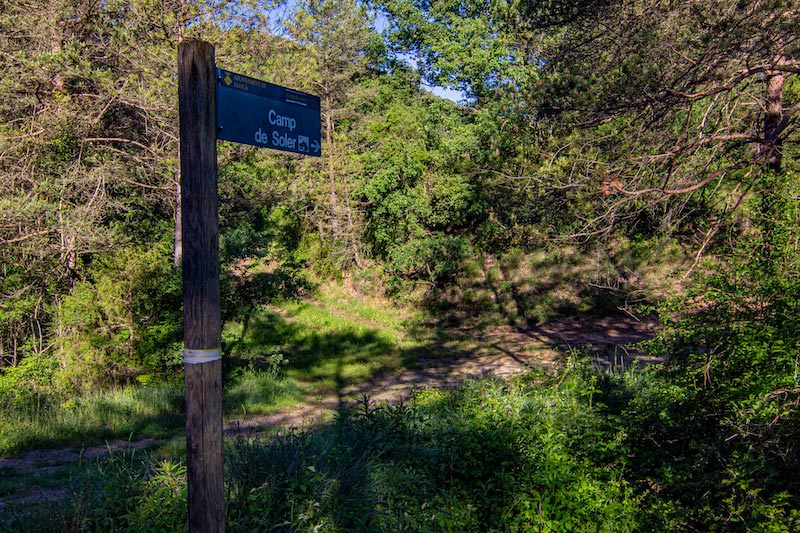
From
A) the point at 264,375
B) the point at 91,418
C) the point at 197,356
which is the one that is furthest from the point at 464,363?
the point at 197,356

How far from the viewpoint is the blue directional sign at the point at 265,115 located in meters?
3.05

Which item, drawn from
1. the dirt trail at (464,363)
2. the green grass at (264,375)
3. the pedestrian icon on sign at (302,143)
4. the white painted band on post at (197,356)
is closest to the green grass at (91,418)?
the green grass at (264,375)

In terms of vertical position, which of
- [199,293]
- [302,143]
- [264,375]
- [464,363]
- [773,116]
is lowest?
[464,363]

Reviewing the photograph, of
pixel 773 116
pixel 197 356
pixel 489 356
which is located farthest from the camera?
pixel 489 356

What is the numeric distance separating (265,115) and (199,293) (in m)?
0.97

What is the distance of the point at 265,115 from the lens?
324cm

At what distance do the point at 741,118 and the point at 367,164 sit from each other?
41.0 ft

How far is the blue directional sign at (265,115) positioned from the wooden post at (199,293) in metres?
0.13

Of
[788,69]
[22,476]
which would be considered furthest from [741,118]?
[22,476]

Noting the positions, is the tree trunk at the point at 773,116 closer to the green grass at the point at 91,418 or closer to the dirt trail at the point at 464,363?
the dirt trail at the point at 464,363

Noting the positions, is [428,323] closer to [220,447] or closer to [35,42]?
[35,42]

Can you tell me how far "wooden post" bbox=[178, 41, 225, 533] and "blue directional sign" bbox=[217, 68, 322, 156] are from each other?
127mm

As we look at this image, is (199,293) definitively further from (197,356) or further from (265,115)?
(265,115)

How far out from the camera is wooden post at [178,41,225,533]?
2896 millimetres
